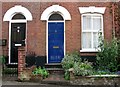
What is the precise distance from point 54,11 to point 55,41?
1644 millimetres

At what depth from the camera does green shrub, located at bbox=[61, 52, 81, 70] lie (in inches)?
525

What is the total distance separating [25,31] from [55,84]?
180 inches

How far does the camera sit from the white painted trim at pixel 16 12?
15000 mm

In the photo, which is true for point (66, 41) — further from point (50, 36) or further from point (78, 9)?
point (78, 9)

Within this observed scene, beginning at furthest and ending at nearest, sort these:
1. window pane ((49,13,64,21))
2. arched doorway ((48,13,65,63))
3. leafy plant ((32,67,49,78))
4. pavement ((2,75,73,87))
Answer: window pane ((49,13,64,21)) → arched doorway ((48,13,65,63)) → leafy plant ((32,67,49,78)) → pavement ((2,75,73,87))

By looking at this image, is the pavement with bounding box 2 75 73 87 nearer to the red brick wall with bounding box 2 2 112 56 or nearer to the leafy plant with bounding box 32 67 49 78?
the leafy plant with bounding box 32 67 49 78

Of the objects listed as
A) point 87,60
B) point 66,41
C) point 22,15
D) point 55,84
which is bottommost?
point 55,84

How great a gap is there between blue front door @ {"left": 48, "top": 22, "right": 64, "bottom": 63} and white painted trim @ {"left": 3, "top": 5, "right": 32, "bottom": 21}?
1.25m

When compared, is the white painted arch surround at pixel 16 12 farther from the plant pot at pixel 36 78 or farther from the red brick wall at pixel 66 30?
the plant pot at pixel 36 78

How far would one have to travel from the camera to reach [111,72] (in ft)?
41.4

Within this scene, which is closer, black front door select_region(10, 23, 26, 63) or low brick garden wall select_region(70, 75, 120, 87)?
low brick garden wall select_region(70, 75, 120, 87)

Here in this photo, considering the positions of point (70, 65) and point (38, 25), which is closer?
point (70, 65)

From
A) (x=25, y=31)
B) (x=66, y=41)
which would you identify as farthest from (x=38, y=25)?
(x=66, y=41)

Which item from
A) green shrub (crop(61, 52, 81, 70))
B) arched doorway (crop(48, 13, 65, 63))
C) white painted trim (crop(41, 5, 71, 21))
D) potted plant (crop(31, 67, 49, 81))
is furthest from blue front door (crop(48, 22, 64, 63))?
potted plant (crop(31, 67, 49, 81))
